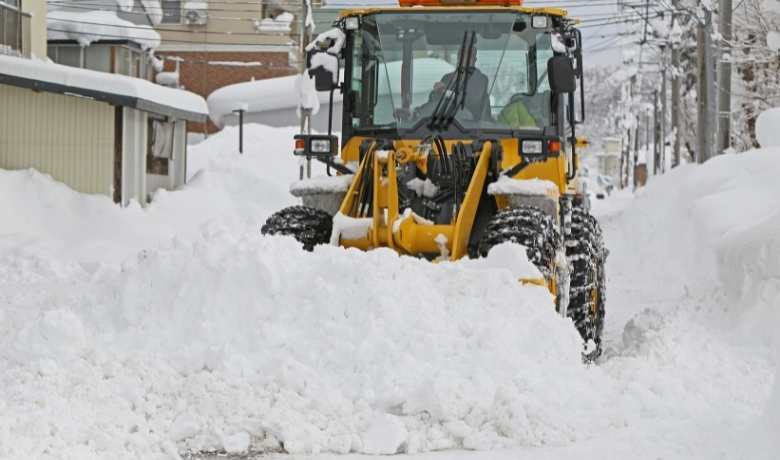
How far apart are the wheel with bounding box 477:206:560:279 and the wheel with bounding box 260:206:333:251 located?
1456 millimetres

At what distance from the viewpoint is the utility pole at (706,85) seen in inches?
1101

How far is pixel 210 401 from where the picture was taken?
6594 mm

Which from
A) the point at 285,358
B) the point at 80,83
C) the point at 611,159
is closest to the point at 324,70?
the point at 285,358

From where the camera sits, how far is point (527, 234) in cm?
836

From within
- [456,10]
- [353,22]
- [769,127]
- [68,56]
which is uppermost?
[456,10]

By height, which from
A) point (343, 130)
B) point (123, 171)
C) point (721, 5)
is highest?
point (721, 5)

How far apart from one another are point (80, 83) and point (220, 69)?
2561 centimetres

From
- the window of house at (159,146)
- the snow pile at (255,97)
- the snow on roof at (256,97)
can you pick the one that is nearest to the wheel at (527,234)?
the window of house at (159,146)

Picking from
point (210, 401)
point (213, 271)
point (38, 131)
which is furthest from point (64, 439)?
point (38, 131)

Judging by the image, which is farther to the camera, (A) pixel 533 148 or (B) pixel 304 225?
(B) pixel 304 225

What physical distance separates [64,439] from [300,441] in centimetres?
121

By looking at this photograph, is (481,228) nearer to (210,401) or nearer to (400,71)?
(400,71)

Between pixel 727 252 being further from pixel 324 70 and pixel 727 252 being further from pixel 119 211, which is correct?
pixel 119 211

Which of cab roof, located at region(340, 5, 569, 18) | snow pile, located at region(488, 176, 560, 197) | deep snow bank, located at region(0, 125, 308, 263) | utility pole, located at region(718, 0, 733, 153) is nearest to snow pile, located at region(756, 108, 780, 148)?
cab roof, located at region(340, 5, 569, 18)
